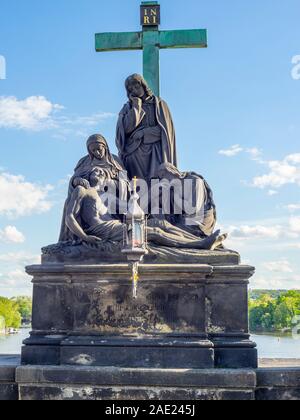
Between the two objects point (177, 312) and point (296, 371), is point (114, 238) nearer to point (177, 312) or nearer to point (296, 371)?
point (177, 312)

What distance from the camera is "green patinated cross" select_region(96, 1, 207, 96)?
33.4 feet

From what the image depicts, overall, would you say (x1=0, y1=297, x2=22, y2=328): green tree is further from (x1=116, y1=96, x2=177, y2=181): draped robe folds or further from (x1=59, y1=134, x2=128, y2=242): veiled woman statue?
(x1=59, y1=134, x2=128, y2=242): veiled woman statue

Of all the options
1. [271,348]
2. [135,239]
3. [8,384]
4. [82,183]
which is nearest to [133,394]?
[8,384]

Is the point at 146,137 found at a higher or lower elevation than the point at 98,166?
higher

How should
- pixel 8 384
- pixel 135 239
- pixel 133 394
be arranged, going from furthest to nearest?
pixel 135 239 → pixel 8 384 → pixel 133 394

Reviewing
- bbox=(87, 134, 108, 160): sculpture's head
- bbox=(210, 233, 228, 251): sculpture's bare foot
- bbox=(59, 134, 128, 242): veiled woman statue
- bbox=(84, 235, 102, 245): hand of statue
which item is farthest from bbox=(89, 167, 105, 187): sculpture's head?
bbox=(210, 233, 228, 251): sculpture's bare foot

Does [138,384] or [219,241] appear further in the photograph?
[219,241]

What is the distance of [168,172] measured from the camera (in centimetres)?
839

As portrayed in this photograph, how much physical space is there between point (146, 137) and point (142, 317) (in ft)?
10.0

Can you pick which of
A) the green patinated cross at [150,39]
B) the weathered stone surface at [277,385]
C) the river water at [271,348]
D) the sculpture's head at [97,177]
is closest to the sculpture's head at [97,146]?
the sculpture's head at [97,177]

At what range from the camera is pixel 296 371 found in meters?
6.55

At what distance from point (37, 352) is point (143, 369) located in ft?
4.66

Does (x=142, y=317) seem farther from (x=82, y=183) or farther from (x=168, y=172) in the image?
(x=168, y=172)
